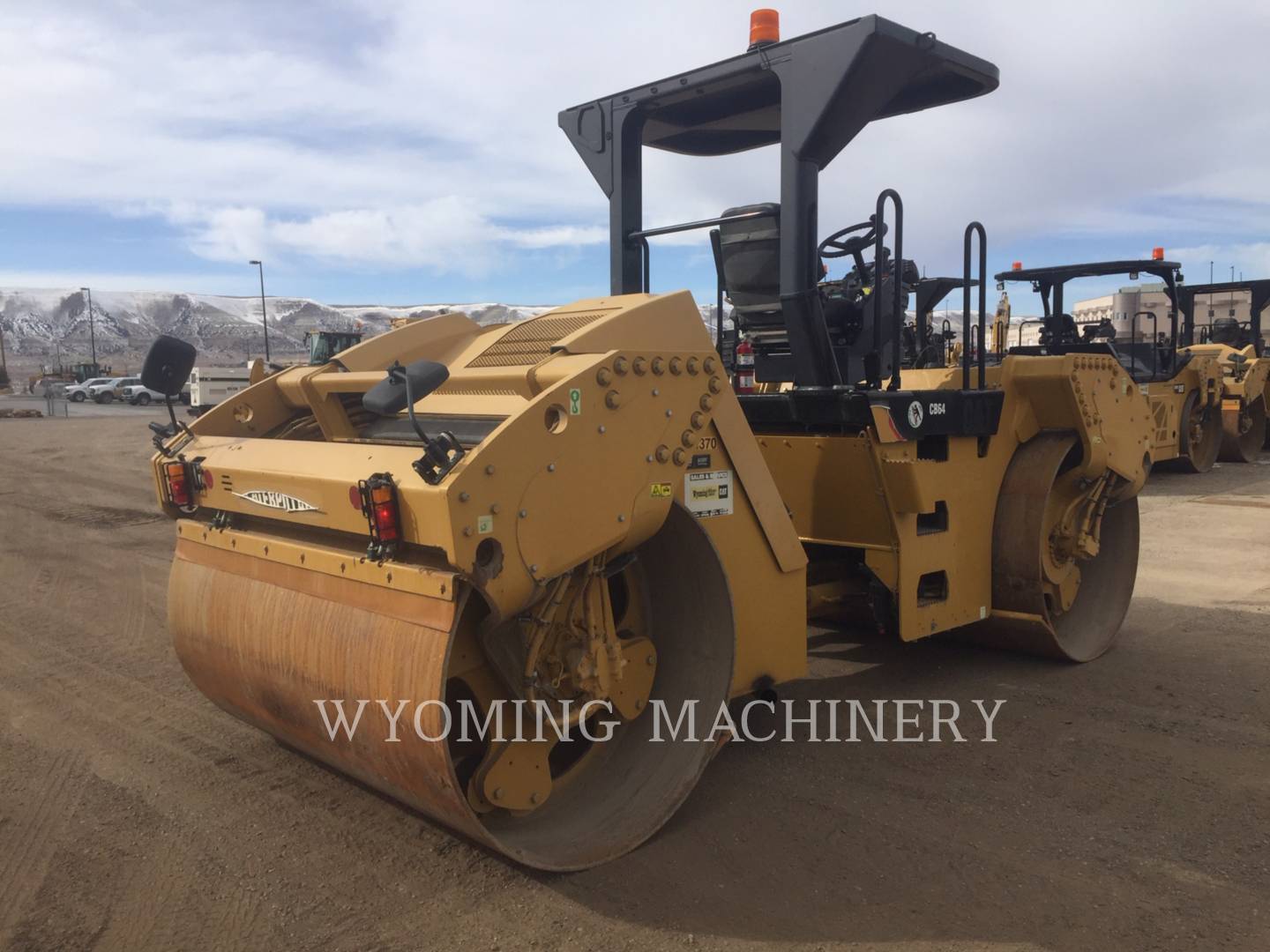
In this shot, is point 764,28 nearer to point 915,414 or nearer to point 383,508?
point 915,414

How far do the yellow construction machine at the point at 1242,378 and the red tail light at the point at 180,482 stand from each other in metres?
13.6

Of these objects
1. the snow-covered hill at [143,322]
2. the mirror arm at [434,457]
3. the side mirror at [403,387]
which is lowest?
the mirror arm at [434,457]

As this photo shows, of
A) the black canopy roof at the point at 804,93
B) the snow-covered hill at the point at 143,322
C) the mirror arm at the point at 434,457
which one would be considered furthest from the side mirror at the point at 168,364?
the snow-covered hill at the point at 143,322

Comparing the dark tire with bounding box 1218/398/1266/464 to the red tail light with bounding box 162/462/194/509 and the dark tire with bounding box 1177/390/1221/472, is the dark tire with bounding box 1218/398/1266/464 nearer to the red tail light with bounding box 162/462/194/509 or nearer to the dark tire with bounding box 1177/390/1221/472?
the dark tire with bounding box 1177/390/1221/472

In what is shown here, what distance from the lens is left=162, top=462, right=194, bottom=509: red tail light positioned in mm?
3420

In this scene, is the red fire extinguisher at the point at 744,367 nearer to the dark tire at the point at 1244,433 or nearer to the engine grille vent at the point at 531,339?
the engine grille vent at the point at 531,339

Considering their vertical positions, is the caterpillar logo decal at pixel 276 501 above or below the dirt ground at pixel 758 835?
above

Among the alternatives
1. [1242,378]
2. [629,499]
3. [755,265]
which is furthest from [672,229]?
[1242,378]

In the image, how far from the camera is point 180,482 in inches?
135

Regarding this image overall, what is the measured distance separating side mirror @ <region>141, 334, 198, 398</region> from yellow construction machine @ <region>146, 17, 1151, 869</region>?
0.03 feet

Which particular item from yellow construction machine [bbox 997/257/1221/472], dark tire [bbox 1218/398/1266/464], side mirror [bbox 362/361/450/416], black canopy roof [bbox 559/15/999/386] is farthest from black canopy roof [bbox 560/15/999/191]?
dark tire [bbox 1218/398/1266/464]

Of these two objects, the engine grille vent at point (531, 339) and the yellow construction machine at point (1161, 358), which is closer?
the engine grille vent at point (531, 339)

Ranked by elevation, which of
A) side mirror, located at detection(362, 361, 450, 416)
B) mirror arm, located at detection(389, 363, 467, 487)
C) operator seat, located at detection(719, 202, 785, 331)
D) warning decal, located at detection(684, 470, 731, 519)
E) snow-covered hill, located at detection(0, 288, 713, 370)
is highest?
snow-covered hill, located at detection(0, 288, 713, 370)

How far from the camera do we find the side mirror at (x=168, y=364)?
3.25 meters
